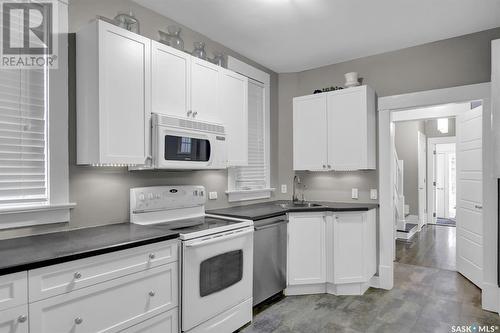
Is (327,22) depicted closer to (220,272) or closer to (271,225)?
(271,225)

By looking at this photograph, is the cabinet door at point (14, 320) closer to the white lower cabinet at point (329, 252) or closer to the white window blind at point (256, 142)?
the white lower cabinet at point (329, 252)

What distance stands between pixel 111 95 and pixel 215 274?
58.5 inches

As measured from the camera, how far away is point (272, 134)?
13.9 ft

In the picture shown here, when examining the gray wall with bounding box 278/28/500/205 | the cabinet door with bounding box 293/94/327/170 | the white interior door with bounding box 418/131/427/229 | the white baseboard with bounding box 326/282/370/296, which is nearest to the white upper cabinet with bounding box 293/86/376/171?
the cabinet door with bounding box 293/94/327/170

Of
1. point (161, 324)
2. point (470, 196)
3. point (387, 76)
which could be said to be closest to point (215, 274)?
point (161, 324)

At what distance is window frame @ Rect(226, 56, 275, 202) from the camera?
138 inches

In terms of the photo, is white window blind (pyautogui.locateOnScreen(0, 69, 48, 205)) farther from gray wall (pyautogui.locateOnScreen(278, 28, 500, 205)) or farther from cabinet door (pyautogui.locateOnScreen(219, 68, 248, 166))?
gray wall (pyautogui.locateOnScreen(278, 28, 500, 205))

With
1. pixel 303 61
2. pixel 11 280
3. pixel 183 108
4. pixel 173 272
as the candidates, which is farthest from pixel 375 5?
pixel 11 280

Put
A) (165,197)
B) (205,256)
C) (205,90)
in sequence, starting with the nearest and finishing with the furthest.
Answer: (205,256) → (165,197) → (205,90)

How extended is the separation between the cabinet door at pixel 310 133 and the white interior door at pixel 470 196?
1696mm

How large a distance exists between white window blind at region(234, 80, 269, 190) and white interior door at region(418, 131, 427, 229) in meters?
4.63

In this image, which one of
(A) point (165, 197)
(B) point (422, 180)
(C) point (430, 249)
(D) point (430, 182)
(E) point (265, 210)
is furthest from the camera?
(D) point (430, 182)

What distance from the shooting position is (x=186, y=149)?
8.34ft

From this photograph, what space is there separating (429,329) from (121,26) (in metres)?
3.43
